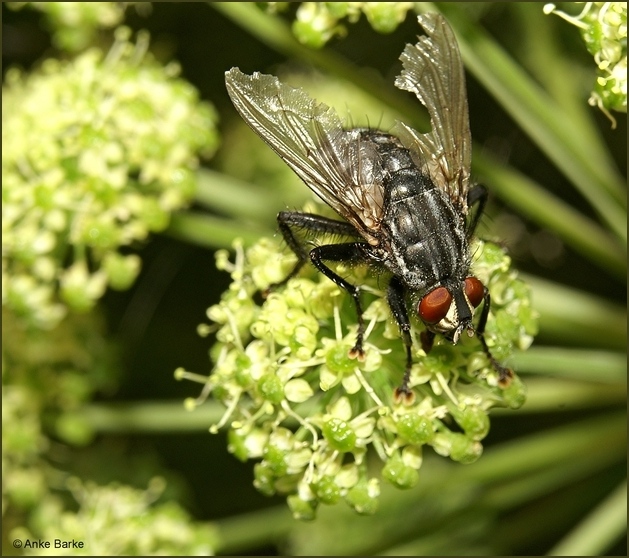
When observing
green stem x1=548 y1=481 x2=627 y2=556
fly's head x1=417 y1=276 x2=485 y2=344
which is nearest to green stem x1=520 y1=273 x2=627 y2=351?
green stem x1=548 y1=481 x2=627 y2=556

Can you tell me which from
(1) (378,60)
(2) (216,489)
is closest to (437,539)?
(2) (216,489)

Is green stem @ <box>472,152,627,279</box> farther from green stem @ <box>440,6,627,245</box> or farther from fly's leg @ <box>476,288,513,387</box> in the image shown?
fly's leg @ <box>476,288,513,387</box>

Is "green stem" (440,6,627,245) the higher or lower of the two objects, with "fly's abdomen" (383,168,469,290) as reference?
higher

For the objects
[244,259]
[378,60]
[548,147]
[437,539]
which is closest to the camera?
[244,259]

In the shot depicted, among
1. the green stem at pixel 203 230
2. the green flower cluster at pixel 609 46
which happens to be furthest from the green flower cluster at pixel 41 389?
the green flower cluster at pixel 609 46

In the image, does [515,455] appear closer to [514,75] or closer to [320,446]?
[320,446]

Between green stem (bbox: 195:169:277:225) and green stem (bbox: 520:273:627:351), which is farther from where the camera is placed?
green stem (bbox: 195:169:277:225)
